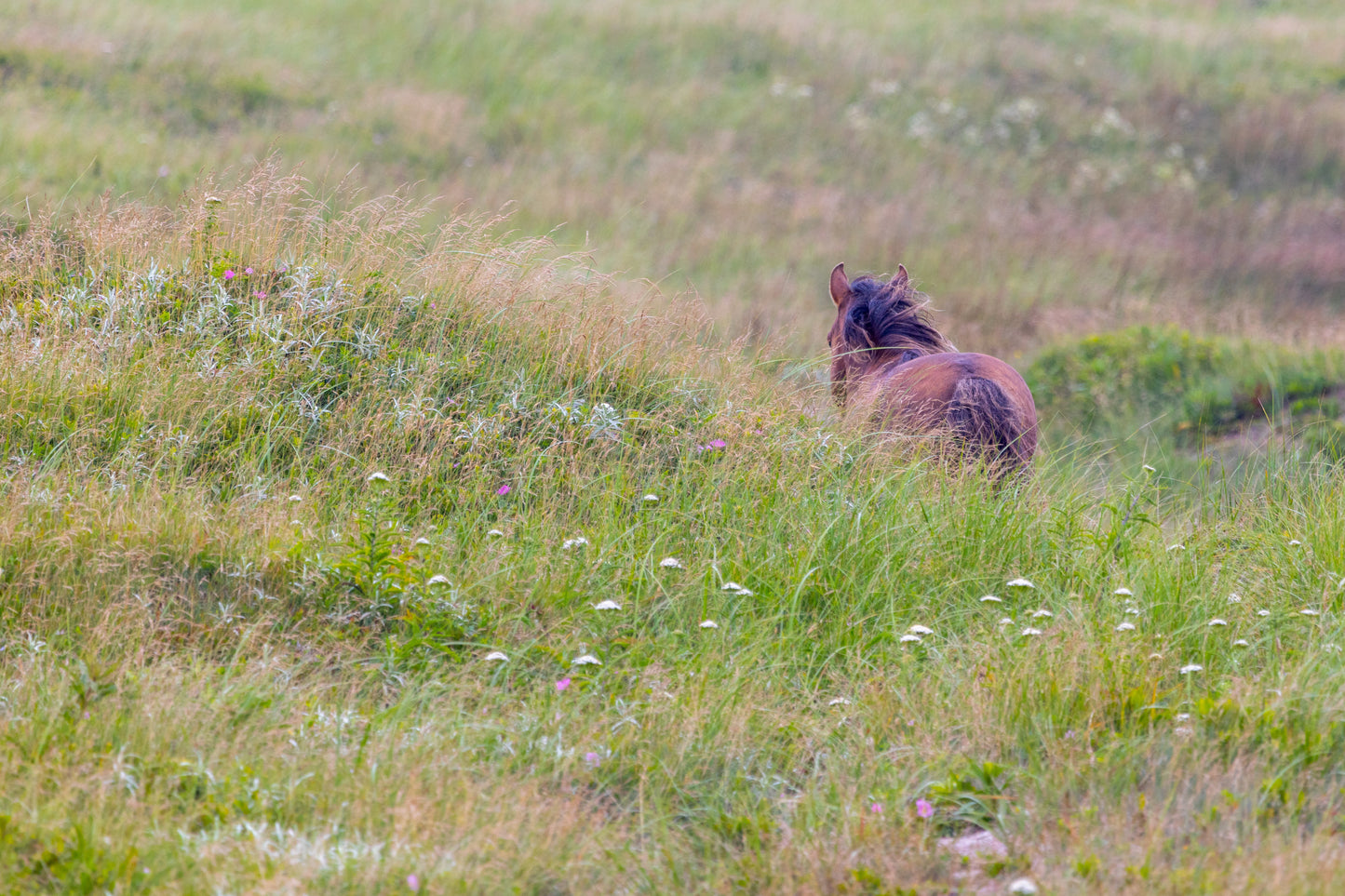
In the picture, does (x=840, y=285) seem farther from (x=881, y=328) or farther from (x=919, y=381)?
(x=919, y=381)

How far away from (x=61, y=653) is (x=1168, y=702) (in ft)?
11.3

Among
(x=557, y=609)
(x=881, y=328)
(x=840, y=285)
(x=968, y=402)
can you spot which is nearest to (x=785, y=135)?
(x=840, y=285)

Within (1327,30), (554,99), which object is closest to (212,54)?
(554,99)

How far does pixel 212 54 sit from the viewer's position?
55.3ft

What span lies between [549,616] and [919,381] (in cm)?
267

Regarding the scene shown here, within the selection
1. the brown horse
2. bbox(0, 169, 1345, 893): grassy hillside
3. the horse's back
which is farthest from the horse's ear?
bbox(0, 169, 1345, 893): grassy hillside

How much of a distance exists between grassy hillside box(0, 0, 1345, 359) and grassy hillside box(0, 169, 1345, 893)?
18.1 feet

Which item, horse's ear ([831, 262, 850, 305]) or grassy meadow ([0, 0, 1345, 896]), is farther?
horse's ear ([831, 262, 850, 305])

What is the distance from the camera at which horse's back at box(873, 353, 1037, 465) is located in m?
5.50

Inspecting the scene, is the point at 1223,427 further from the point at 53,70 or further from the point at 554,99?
the point at 53,70

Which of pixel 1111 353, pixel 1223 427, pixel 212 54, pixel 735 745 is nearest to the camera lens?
pixel 735 745

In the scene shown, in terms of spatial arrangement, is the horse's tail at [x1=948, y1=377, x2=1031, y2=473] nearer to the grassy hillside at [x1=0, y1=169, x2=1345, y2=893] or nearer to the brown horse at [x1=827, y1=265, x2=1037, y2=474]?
the brown horse at [x1=827, y1=265, x2=1037, y2=474]

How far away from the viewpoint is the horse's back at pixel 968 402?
217 inches

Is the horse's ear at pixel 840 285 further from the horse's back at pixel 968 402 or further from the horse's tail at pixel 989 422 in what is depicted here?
the horse's tail at pixel 989 422
